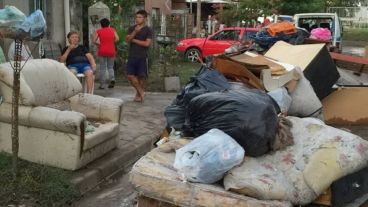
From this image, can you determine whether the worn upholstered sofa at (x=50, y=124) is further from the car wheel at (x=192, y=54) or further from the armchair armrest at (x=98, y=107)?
the car wheel at (x=192, y=54)

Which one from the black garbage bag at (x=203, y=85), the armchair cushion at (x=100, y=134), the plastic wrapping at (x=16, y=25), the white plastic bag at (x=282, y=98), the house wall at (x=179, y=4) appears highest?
the house wall at (x=179, y=4)

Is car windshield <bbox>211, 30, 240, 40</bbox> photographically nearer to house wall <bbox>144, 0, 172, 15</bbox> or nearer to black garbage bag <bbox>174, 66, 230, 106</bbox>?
house wall <bbox>144, 0, 172, 15</bbox>

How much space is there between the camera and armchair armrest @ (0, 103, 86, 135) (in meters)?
5.35

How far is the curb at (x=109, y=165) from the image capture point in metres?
5.47

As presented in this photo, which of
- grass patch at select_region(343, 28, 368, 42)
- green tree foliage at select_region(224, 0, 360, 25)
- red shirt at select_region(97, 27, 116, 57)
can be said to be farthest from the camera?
grass patch at select_region(343, 28, 368, 42)

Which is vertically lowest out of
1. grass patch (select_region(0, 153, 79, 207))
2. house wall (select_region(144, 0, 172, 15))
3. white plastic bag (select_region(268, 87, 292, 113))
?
grass patch (select_region(0, 153, 79, 207))

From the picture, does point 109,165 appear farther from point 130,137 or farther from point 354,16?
point 354,16

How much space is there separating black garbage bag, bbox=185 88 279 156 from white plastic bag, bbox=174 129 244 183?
0.18 metres

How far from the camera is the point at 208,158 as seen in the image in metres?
3.70

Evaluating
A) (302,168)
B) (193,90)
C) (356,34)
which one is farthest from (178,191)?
(356,34)

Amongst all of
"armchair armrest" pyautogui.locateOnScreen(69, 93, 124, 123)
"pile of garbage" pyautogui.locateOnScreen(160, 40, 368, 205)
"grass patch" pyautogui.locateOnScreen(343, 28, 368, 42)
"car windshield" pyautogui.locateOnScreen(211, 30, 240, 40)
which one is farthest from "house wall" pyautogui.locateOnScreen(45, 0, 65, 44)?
"grass patch" pyautogui.locateOnScreen(343, 28, 368, 42)

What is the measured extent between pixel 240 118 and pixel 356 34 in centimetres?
3792

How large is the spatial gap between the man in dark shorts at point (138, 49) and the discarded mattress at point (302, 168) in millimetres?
5795

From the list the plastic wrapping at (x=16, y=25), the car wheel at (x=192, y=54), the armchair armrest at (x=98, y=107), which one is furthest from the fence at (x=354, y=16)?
the plastic wrapping at (x=16, y=25)
